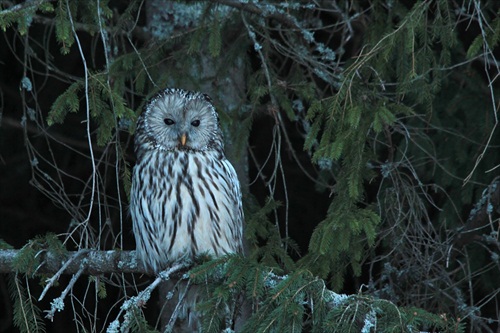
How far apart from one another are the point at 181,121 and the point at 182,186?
319 mm

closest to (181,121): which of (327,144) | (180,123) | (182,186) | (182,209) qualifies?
(180,123)

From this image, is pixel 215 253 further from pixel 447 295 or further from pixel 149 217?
pixel 447 295

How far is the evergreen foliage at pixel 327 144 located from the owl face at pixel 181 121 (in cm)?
12

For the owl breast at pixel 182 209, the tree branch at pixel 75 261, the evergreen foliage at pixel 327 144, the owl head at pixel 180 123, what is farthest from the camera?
the owl head at pixel 180 123

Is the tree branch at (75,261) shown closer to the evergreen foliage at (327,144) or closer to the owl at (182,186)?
the evergreen foliage at (327,144)

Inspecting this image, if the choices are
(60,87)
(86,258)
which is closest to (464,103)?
(86,258)

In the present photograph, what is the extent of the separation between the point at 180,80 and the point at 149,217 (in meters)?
0.76

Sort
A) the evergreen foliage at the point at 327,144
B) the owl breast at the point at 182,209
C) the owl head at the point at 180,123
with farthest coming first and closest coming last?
the owl head at the point at 180,123
the owl breast at the point at 182,209
the evergreen foliage at the point at 327,144

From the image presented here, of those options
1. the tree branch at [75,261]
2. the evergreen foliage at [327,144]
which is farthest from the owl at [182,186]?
the tree branch at [75,261]

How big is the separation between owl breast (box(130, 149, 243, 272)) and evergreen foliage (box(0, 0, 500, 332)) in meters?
0.13

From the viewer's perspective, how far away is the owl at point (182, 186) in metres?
4.47

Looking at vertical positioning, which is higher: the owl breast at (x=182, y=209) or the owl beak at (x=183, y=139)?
the owl beak at (x=183, y=139)

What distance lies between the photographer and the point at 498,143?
5121 mm

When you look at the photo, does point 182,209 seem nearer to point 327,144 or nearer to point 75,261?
point 75,261
